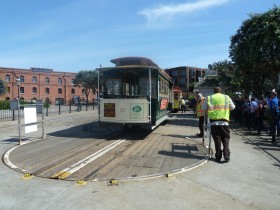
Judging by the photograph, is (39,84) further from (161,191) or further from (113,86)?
(161,191)

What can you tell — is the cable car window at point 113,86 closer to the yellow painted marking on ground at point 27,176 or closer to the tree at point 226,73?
the yellow painted marking on ground at point 27,176

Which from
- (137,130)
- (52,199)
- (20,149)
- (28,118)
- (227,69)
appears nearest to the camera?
(52,199)

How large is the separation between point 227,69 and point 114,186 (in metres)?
29.9

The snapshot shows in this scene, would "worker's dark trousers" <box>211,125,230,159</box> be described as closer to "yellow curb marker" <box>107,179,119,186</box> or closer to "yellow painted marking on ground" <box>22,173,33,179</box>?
"yellow curb marker" <box>107,179,119,186</box>

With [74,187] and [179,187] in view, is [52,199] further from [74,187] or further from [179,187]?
[179,187]

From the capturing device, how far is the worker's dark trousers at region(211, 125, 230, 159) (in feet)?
25.3

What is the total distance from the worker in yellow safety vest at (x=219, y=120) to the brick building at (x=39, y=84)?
66682mm

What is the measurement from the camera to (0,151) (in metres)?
9.30

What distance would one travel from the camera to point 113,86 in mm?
13000

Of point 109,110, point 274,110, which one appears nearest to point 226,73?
point 274,110

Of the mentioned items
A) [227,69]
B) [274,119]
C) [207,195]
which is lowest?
[207,195]

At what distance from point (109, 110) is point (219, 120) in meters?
5.40

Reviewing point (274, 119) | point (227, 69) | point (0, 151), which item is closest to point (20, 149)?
point (0, 151)

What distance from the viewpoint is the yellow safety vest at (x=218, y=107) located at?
786cm
